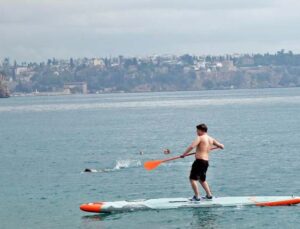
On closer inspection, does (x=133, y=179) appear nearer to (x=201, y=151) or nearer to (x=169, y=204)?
(x=169, y=204)

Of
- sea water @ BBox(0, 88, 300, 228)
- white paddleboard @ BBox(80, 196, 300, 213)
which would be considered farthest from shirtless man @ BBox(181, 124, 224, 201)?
sea water @ BBox(0, 88, 300, 228)

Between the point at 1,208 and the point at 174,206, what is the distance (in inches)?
305

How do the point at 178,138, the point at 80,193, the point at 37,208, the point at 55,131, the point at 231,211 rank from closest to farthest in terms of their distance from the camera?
the point at 231,211
the point at 37,208
the point at 80,193
the point at 178,138
the point at 55,131

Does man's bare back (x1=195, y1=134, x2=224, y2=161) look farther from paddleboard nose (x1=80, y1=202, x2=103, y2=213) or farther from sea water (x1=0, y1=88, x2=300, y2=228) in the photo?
paddleboard nose (x1=80, y1=202, x2=103, y2=213)

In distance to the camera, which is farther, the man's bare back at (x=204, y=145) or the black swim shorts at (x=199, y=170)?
the black swim shorts at (x=199, y=170)

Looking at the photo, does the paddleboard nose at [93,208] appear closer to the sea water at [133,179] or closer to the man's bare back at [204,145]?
the sea water at [133,179]

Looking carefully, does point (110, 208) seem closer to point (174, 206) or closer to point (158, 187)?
point (174, 206)

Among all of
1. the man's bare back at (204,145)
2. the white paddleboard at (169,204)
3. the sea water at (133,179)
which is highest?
the man's bare back at (204,145)

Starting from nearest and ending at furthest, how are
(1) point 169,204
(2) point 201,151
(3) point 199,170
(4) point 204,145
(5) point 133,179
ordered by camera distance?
(4) point 204,145 < (2) point 201,151 < (3) point 199,170 < (1) point 169,204 < (5) point 133,179

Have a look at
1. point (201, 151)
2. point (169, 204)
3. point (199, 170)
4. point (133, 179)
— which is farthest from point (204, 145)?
point (133, 179)

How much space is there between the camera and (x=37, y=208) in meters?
33.8

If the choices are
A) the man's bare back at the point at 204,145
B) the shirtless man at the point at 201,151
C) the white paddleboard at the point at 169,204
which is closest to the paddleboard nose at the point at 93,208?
the white paddleboard at the point at 169,204

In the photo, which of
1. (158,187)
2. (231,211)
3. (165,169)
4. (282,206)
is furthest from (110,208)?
(165,169)

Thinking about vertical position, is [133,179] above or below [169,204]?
below
